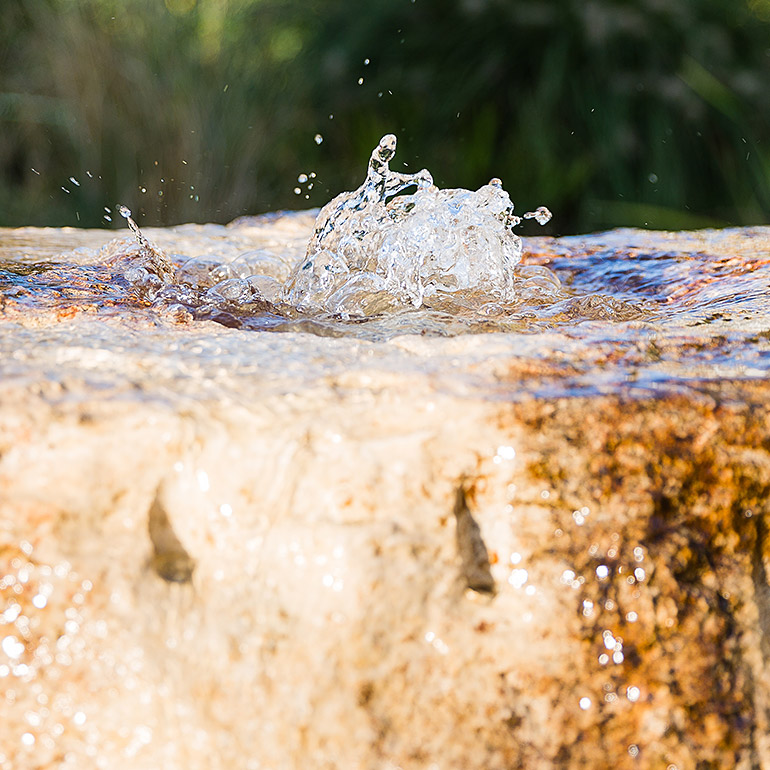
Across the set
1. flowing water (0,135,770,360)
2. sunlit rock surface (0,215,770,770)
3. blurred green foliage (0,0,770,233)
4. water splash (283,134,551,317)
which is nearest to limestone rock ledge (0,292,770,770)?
sunlit rock surface (0,215,770,770)

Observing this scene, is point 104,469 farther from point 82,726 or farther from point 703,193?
point 703,193

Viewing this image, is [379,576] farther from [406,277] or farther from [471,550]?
[406,277]

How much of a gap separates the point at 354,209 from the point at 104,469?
108cm

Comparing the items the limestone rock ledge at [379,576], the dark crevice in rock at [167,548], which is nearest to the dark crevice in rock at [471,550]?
the limestone rock ledge at [379,576]

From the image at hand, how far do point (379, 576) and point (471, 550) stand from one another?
0.28 feet

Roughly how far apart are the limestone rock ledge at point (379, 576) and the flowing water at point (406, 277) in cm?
39

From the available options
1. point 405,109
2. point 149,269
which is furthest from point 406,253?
point 405,109

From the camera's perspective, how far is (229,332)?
1189 millimetres

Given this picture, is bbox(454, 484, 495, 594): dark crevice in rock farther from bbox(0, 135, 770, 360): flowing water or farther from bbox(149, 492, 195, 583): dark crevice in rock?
bbox(0, 135, 770, 360): flowing water

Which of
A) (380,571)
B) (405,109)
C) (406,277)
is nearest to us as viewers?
(380,571)

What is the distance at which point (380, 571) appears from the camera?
866mm

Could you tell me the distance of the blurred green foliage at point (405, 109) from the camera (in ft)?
Result: 16.8

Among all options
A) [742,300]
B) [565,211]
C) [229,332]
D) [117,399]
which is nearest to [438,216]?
[742,300]

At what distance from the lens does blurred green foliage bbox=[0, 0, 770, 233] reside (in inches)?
202
